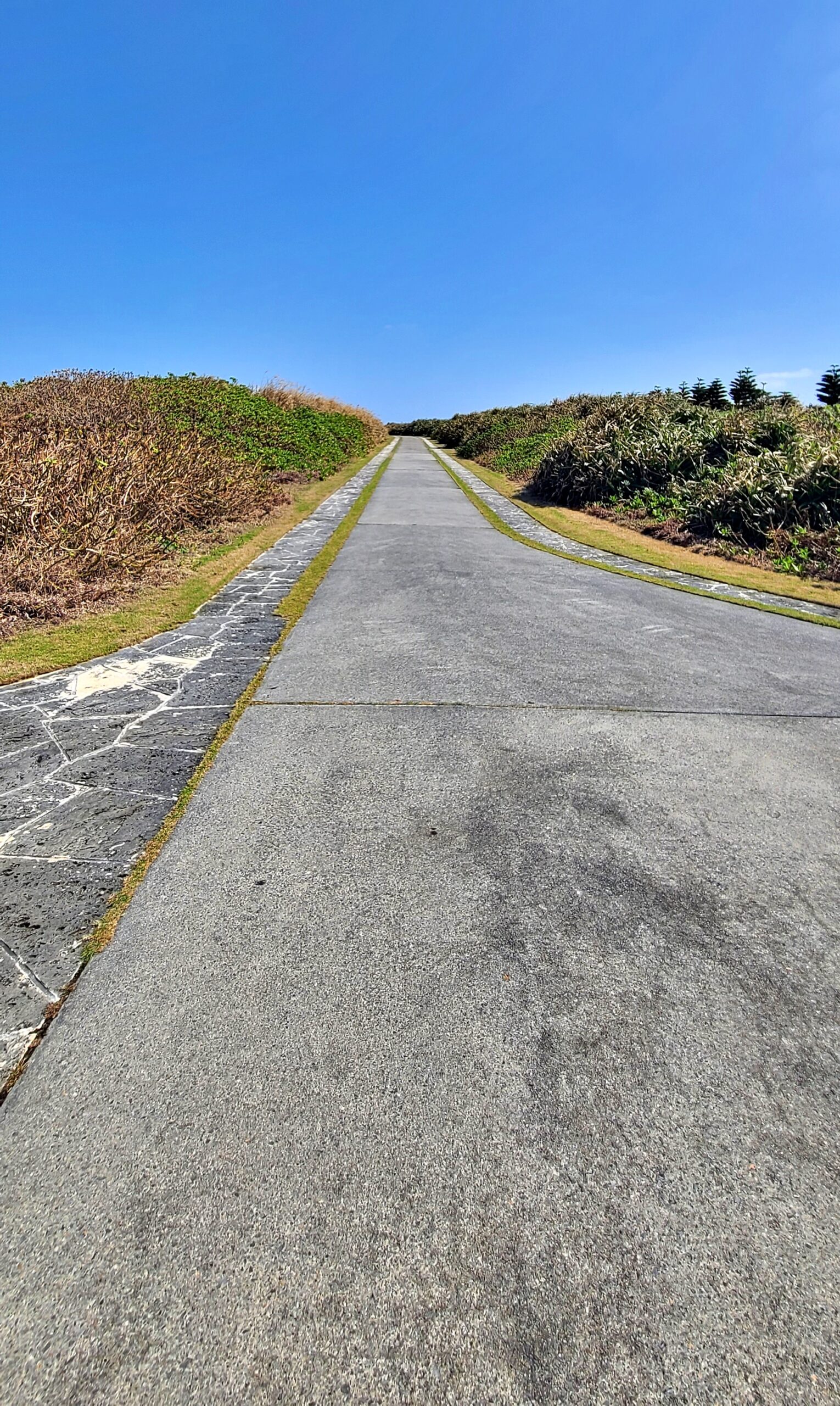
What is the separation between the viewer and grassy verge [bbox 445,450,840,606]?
8.59 meters

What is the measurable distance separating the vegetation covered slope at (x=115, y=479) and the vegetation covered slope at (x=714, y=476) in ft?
23.3

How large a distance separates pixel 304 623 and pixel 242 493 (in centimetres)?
704

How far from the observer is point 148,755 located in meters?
3.76

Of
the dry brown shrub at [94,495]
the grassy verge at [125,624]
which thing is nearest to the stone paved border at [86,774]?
the grassy verge at [125,624]

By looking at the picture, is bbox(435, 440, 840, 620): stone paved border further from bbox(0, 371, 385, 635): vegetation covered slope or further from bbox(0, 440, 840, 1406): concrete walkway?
bbox(0, 371, 385, 635): vegetation covered slope

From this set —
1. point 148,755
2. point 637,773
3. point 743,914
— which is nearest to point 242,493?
point 148,755

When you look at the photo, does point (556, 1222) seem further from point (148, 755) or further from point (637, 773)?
point (148, 755)

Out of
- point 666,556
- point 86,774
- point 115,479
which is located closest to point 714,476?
point 666,556

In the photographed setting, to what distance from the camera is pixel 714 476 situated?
12711 mm

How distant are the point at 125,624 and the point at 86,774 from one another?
10.5ft

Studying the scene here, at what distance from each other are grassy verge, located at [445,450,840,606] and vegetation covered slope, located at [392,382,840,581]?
1.24 ft

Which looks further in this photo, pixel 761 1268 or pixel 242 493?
pixel 242 493

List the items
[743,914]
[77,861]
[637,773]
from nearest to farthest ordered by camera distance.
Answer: [743,914], [77,861], [637,773]

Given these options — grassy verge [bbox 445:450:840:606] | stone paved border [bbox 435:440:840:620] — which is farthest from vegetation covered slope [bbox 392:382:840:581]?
stone paved border [bbox 435:440:840:620]
